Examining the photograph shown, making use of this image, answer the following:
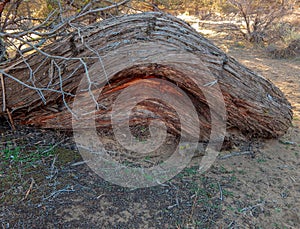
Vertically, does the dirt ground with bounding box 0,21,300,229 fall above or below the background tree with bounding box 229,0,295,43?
below

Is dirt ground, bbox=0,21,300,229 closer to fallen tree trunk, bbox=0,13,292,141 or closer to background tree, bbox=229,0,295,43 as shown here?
fallen tree trunk, bbox=0,13,292,141

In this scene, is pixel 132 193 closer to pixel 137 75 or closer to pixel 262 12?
pixel 137 75

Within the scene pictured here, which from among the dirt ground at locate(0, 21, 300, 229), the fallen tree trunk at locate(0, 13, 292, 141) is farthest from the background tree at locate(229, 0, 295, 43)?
the dirt ground at locate(0, 21, 300, 229)

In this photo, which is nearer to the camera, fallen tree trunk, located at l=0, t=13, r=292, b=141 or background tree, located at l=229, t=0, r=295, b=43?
fallen tree trunk, located at l=0, t=13, r=292, b=141

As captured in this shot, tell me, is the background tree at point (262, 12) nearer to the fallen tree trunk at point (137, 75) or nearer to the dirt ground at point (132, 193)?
the fallen tree trunk at point (137, 75)

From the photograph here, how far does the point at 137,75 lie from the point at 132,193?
979 mm

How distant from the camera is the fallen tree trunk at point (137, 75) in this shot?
231 centimetres

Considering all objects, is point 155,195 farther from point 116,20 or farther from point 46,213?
point 116,20

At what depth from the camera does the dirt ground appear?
5.57ft

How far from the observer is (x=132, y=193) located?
1919 millimetres

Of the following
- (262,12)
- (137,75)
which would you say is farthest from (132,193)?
(262,12)

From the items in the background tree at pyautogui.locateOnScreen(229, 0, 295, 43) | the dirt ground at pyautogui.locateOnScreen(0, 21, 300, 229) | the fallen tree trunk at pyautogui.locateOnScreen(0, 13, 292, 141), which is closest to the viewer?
the dirt ground at pyautogui.locateOnScreen(0, 21, 300, 229)

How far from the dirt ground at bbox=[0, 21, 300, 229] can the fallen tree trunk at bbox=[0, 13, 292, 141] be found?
0.99 ft

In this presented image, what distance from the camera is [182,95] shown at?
8.23 feet
